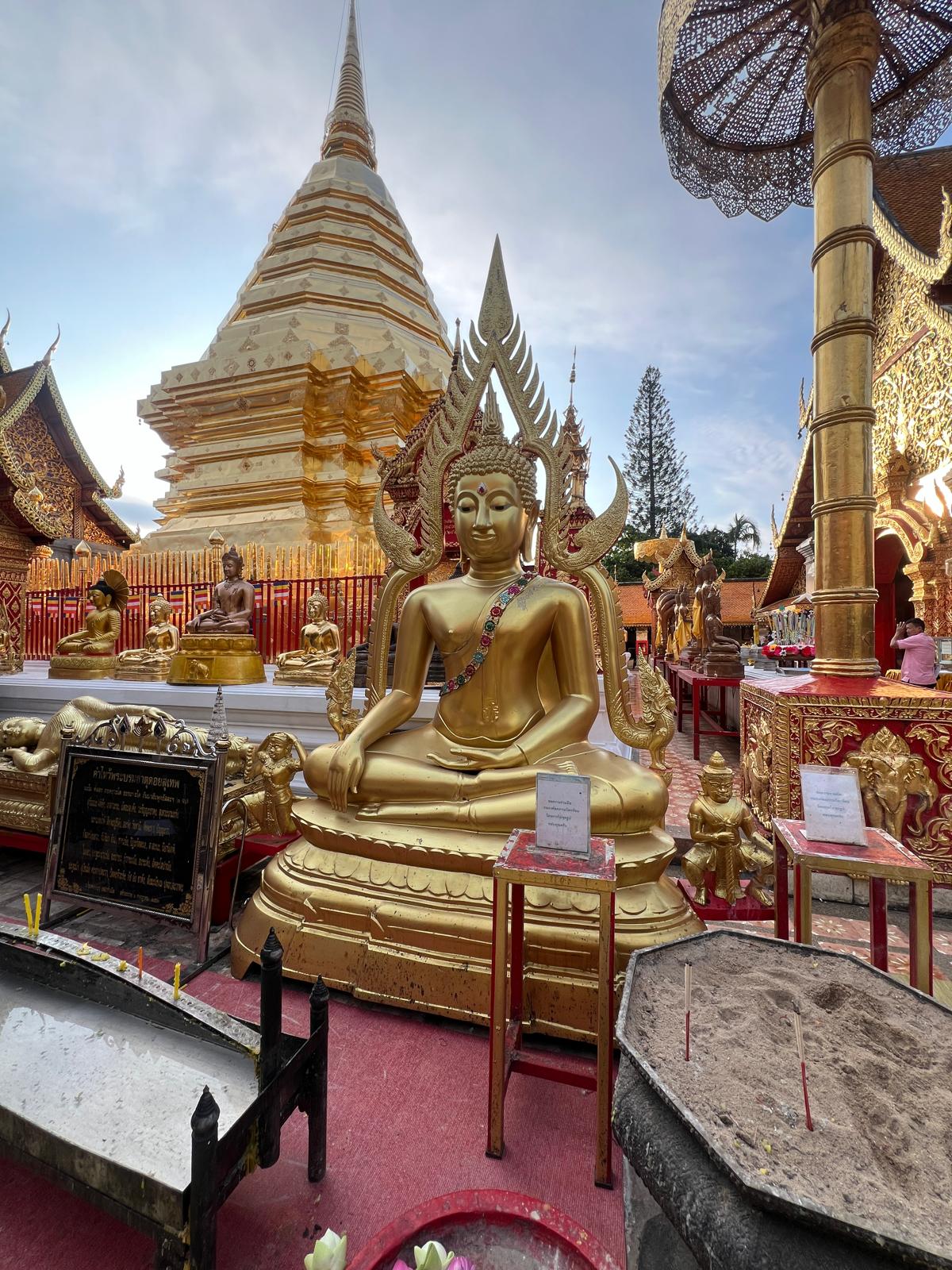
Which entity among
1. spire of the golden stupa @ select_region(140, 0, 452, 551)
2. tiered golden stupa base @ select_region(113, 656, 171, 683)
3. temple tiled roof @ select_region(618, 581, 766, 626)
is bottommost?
tiered golden stupa base @ select_region(113, 656, 171, 683)

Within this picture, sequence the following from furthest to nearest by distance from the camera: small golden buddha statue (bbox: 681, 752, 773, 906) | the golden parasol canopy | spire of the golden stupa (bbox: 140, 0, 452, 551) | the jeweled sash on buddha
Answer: spire of the golden stupa (bbox: 140, 0, 452, 551)
the golden parasol canopy
the jeweled sash on buddha
small golden buddha statue (bbox: 681, 752, 773, 906)

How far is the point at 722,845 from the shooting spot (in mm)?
2221

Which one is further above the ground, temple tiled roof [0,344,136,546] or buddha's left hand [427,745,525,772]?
temple tiled roof [0,344,136,546]

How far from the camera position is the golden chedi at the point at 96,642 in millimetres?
6035

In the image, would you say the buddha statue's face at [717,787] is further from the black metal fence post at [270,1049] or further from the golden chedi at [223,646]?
the golden chedi at [223,646]

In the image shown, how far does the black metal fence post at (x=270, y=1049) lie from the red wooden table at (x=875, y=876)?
4.44 ft

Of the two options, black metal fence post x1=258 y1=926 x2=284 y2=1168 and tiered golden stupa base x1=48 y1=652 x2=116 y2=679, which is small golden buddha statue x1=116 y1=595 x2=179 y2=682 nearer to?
tiered golden stupa base x1=48 y1=652 x2=116 y2=679

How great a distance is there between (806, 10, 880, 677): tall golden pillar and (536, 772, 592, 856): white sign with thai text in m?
2.80

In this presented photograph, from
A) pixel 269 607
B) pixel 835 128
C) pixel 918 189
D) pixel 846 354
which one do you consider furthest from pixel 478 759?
pixel 918 189

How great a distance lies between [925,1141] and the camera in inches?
35.7

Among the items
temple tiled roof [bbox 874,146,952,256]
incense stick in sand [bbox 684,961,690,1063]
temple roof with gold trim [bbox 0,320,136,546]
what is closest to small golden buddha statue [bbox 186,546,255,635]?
incense stick in sand [bbox 684,961,690,1063]

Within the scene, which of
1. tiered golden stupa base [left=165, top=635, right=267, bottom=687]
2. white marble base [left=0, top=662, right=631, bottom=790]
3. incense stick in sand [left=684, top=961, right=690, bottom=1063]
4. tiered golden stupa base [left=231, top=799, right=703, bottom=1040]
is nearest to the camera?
incense stick in sand [left=684, top=961, right=690, bottom=1063]

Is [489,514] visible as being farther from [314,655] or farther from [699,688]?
[699,688]

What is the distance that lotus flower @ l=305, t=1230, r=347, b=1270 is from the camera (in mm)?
1003
